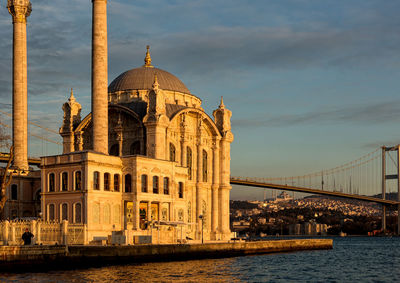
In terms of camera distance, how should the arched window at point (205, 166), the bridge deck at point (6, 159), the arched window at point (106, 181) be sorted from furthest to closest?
the arched window at point (205, 166)
the bridge deck at point (6, 159)
the arched window at point (106, 181)

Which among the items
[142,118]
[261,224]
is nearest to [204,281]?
[142,118]

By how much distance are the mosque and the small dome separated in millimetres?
98

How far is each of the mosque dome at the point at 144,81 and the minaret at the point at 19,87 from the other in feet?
29.4

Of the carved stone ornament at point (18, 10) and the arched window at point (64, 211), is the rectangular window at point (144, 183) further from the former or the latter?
the carved stone ornament at point (18, 10)

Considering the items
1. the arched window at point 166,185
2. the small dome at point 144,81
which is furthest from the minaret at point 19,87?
the arched window at point 166,185

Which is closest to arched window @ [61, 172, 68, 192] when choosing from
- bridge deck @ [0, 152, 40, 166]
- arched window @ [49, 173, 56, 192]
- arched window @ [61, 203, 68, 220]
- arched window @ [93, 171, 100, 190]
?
arched window @ [49, 173, 56, 192]

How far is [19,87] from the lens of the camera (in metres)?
56.8

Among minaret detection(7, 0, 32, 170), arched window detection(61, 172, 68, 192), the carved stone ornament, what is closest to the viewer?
arched window detection(61, 172, 68, 192)

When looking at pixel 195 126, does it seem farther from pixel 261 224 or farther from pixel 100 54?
pixel 261 224

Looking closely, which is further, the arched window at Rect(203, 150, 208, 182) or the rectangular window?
the arched window at Rect(203, 150, 208, 182)

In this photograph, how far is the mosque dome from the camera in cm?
6188

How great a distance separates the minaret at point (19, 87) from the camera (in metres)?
56.3

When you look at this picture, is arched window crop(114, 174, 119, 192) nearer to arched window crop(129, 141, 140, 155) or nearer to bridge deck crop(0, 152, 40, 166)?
arched window crop(129, 141, 140, 155)

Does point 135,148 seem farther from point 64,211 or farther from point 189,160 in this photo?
point 64,211
